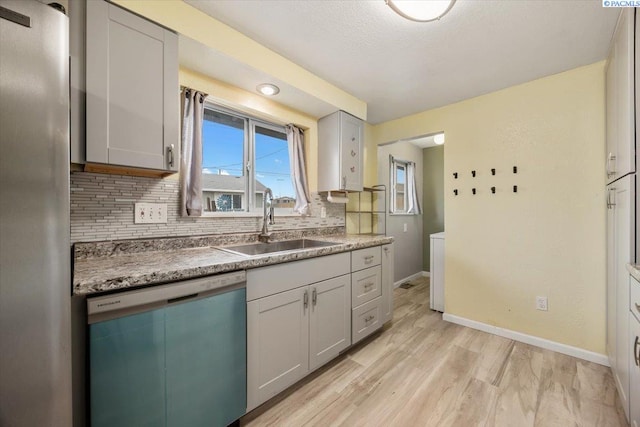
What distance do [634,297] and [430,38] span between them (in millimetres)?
1768

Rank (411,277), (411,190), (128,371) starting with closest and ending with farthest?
(128,371) < (411,277) < (411,190)

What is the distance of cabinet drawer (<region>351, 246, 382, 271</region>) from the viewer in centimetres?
200

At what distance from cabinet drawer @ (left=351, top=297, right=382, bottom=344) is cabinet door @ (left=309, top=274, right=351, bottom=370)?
0.06 meters

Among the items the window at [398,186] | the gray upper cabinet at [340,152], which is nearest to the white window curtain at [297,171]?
the gray upper cabinet at [340,152]

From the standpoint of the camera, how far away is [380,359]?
1.95 meters

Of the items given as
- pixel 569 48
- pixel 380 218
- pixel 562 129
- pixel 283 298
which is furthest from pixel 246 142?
pixel 562 129

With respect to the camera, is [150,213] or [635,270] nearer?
[635,270]

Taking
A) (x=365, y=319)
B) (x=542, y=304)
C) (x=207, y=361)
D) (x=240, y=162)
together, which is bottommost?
(x=365, y=319)

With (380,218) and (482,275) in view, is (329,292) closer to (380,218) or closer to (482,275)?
(482,275)

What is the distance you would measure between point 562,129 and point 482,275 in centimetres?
141

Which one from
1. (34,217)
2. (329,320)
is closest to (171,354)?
(34,217)

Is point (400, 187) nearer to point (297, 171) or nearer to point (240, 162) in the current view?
point (297, 171)

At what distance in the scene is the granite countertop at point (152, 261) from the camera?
94cm

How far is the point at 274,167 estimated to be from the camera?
2.39m
